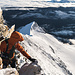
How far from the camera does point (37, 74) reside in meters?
3.75

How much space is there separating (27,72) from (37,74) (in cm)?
36

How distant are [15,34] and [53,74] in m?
4.90

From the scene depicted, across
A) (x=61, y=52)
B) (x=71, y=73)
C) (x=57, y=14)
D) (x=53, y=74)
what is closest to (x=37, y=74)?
(x=53, y=74)

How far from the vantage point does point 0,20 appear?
22.1 feet

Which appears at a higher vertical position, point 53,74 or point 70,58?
point 53,74

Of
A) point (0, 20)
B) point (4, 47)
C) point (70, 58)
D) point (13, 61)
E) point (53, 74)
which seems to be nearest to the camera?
point (4, 47)

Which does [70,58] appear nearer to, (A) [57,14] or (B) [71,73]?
(B) [71,73]

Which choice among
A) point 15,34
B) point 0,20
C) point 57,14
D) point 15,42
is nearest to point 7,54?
point 15,42

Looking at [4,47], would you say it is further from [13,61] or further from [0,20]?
[0,20]

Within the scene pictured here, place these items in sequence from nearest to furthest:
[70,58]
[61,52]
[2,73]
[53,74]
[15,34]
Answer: [2,73]
[15,34]
[53,74]
[70,58]
[61,52]

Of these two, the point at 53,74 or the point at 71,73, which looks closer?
the point at 53,74

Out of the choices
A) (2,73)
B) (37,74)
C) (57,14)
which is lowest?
(57,14)

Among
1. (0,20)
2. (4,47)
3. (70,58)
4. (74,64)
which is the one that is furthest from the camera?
(70,58)

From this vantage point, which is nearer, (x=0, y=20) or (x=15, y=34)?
(x=15, y=34)
